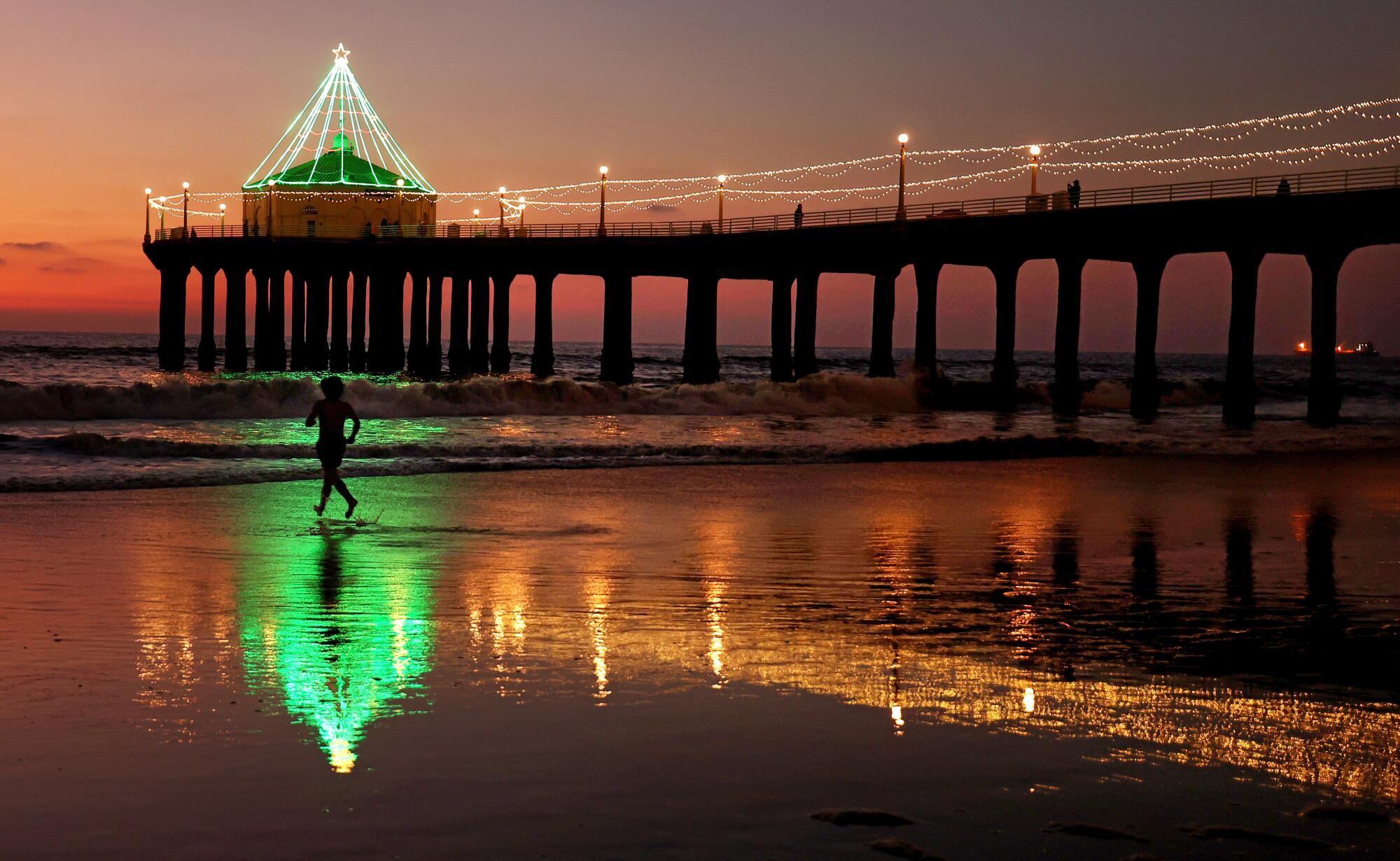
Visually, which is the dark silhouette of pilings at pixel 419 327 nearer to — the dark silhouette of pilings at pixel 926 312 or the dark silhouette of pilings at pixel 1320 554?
the dark silhouette of pilings at pixel 926 312

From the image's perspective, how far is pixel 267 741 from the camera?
17.0 feet

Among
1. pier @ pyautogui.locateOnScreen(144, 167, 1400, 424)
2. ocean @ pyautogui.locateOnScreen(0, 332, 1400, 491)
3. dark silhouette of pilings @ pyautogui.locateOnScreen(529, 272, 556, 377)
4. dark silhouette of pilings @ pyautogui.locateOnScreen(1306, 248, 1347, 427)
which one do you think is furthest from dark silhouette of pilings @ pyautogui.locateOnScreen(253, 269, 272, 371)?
dark silhouette of pilings @ pyautogui.locateOnScreen(1306, 248, 1347, 427)

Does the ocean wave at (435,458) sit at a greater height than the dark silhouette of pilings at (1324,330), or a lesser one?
lesser

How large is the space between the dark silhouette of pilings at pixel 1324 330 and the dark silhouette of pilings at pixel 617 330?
31647 mm

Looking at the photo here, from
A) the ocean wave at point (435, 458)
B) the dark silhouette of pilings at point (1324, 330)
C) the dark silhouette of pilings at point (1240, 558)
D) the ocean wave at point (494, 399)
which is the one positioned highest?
the dark silhouette of pilings at point (1324, 330)

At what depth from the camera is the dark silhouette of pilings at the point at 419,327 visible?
253ft

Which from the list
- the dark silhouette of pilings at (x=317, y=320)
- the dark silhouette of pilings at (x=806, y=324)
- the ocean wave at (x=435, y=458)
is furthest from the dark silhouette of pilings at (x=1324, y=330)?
the dark silhouette of pilings at (x=317, y=320)

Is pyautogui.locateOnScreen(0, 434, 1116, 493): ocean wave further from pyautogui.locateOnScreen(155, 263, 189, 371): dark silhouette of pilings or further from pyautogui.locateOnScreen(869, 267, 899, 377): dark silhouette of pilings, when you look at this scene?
pyautogui.locateOnScreen(155, 263, 189, 371): dark silhouette of pilings

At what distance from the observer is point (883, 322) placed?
5759 cm

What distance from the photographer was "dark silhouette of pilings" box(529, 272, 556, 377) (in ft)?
231

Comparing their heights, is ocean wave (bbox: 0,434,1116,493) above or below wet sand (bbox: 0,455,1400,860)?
below

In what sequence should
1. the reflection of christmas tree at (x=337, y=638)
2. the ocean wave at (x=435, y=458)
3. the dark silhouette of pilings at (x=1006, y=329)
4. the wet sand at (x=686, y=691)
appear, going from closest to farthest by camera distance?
the wet sand at (x=686, y=691) < the reflection of christmas tree at (x=337, y=638) < the ocean wave at (x=435, y=458) < the dark silhouette of pilings at (x=1006, y=329)

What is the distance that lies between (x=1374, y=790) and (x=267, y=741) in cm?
410

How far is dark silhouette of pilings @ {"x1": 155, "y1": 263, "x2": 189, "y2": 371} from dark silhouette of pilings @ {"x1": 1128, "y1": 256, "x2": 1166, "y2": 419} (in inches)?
2284
